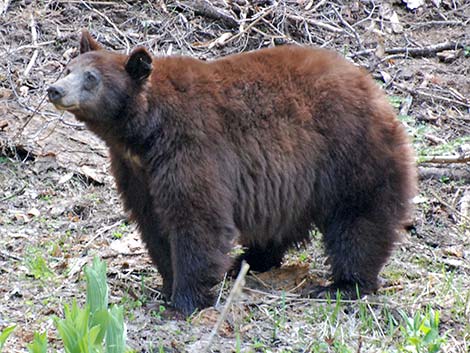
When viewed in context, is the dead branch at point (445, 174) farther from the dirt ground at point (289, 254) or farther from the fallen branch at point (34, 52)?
the fallen branch at point (34, 52)

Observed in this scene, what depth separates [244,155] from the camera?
22.1 feet

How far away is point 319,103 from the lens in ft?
22.5

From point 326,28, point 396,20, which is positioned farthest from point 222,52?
point 396,20

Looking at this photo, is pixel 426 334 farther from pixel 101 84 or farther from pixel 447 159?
pixel 447 159

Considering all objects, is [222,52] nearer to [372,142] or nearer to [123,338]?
[372,142]

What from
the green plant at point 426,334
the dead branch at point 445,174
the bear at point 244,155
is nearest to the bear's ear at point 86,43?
the bear at point 244,155

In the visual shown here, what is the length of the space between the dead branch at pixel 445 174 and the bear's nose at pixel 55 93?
381cm

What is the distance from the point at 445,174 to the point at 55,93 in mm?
4006

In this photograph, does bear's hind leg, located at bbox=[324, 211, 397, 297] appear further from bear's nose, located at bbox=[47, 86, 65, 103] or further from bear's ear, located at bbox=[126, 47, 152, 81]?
bear's nose, located at bbox=[47, 86, 65, 103]

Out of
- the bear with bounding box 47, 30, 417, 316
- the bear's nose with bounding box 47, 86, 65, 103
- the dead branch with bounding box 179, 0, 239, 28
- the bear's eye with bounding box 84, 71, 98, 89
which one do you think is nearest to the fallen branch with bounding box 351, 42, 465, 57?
the dead branch with bounding box 179, 0, 239, 28

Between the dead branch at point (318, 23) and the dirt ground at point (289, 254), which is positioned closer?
the dirt ground at point (289, 254)

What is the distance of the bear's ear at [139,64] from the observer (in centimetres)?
635

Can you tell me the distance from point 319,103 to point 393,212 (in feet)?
2.94

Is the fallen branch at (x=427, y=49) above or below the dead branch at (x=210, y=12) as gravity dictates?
below
